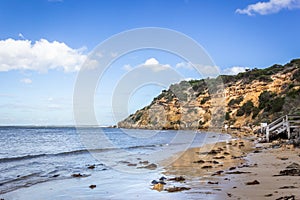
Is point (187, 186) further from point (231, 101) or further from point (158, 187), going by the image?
point (231, 101)

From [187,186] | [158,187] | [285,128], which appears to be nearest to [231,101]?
[285,128]

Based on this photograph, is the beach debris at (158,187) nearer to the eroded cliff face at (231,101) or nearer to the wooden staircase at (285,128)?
the wooden staircase at (285,128)

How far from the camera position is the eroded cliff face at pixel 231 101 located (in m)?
49.2

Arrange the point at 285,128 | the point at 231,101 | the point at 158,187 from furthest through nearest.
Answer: the point at 231,101, the point at 285,128, the point at 158,187

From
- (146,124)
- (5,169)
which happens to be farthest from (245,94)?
(5,169)

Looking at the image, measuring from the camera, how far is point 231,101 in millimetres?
64938

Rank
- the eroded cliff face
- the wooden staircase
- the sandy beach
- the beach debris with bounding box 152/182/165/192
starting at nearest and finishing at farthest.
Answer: the sandy beach < the beach debris with bounding box 152/182/165/192 < the wooden staircase < the eroded cliff face

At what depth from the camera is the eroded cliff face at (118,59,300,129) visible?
49.2 meters

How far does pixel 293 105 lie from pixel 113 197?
37959mm

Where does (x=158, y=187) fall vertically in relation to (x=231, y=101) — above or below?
below

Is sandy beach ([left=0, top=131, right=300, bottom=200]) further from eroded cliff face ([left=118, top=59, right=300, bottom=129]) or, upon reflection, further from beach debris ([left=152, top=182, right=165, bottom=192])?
eroded cliff face ([left=118, top=59, right=300, bottom=129])

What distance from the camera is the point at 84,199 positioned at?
27.1ft

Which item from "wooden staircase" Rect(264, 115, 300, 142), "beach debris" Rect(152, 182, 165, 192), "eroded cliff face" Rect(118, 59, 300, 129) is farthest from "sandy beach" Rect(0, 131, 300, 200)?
"eroded cliff face" Rect(118, 59, 300, 129)

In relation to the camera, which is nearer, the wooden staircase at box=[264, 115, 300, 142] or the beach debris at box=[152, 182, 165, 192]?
the beach debris at box=[152, 182, 165, 192]
